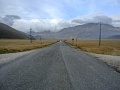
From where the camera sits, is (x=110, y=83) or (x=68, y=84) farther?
(x=110, y=83)

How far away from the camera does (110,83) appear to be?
442 inches

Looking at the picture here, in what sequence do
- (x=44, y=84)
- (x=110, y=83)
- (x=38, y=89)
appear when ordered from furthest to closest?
1. (x=110, y=83)
2. (x=44, y=84)
3. (x=38, y=89)

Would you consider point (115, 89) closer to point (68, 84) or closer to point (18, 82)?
point (68, 84)

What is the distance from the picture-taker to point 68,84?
1048 centimetres

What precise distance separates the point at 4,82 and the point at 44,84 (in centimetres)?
229

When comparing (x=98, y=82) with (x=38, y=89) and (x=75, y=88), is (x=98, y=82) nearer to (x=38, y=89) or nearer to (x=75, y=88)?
(x=75, y=88)

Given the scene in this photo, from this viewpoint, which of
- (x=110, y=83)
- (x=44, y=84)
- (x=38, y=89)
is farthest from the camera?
(x=110, y=83)

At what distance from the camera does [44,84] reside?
10445mm

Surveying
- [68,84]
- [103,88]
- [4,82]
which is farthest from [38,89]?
[103,88]

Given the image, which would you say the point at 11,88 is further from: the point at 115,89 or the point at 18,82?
the point at 115,89

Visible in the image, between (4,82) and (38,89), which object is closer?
(38,89)

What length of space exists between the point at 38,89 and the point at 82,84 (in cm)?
256

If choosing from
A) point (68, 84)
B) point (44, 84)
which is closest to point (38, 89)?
point (44, 84)

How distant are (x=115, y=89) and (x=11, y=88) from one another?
518 centimetres
